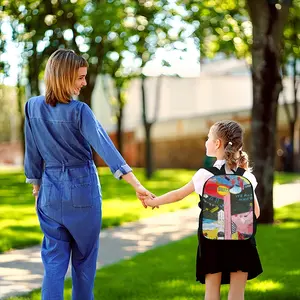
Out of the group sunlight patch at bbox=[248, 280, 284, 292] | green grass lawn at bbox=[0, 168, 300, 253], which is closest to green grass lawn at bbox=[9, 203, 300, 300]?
sunlight patch at bbox=[248, 280, 284, 292]

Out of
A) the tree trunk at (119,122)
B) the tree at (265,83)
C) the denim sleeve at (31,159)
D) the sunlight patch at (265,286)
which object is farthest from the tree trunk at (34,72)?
the denim sleeve at (31,159)

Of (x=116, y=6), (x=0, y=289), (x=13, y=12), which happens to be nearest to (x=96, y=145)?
(x=0, y=289)

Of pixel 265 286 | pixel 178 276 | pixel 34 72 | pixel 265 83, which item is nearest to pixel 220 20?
pixel 265 83

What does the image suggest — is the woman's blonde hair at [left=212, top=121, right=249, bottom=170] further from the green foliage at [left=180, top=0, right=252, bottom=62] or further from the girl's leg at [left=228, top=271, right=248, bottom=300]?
the green foliage at [left=180, top=0, right=252, bottom=62]

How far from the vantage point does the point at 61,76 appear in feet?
13.8

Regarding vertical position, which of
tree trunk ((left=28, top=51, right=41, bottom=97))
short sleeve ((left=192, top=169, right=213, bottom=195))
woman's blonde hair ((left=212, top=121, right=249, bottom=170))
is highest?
tree trunk ((left=28, top=51, right=41, bottom=97))

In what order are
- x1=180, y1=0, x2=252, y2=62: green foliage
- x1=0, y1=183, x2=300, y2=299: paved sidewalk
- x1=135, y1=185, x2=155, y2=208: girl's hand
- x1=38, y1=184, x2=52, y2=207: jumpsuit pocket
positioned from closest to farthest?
x1=38, y1=184, x2=52, y2=207: jumpsuit pocket → x1=135, y1=185, x2=155, y2=208: girl's hand → x1=0, y1=183, x2=300, y2=299: paved sidewalk → x1=180, y1=0, x2=252, y2=62: green foliage

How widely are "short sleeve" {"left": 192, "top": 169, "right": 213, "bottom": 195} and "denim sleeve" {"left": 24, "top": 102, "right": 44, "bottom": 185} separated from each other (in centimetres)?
101

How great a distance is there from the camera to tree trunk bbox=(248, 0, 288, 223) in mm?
11258

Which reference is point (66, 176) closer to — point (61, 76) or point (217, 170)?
point (61, 76)

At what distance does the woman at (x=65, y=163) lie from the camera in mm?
4230

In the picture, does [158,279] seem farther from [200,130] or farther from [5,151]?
[5,151]

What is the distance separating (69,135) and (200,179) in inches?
33.5

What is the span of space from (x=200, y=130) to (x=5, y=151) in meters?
32.1
